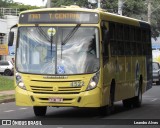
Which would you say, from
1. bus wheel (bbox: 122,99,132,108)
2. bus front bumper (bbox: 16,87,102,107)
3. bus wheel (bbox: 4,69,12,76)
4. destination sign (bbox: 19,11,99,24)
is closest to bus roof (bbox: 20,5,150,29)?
destination sign (bbox: 19,11,99,24)

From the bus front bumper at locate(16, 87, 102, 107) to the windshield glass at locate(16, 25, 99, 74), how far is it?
641 mm

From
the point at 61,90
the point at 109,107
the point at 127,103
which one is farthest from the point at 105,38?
the point at 127,103

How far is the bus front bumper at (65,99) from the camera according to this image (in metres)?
16.2

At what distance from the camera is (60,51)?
16.5m

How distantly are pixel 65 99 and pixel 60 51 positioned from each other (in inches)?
53.9

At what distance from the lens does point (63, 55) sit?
16.5m

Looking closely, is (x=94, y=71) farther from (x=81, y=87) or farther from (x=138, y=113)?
(x=138, y=113)

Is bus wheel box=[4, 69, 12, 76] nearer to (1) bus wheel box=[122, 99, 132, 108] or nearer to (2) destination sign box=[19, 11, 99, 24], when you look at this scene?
(1) bus wheel box=[122, 99, 132, 108]

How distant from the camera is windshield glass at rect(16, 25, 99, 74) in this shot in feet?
54.0

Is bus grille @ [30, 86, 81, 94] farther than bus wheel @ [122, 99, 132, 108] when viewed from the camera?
No

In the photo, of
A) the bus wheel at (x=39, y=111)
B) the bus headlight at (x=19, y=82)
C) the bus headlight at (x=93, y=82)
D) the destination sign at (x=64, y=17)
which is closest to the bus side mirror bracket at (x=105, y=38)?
the destination sign at (x=64, y=17)

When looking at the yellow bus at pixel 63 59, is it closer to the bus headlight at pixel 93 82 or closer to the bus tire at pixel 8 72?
the bus headlight at pixel 93 82

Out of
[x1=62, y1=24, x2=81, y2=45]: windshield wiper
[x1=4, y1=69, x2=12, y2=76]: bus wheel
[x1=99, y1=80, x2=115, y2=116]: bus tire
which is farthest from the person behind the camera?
[x1=4, y1=69, x2=12, y2=76]: bus wheel

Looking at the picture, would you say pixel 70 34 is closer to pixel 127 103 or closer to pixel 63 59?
pixel 63 59
